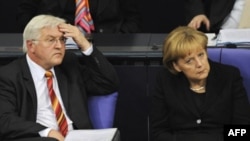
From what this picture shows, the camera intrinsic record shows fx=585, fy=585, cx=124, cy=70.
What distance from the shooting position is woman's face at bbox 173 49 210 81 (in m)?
2.89

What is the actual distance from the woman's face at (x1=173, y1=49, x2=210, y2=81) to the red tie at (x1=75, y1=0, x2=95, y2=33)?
56.0 inches

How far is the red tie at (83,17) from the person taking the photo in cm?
423

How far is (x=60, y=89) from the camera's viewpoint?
Result: 315 centimetres

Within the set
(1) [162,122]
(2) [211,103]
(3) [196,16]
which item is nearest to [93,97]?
(1) [162,122]

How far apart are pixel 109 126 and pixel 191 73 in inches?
21.4

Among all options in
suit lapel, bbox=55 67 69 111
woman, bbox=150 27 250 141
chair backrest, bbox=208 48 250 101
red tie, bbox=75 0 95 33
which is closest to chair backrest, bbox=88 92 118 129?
suit lapel, bbox=55 67 69 111

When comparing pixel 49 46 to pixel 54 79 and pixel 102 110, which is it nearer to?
pixel 54 79

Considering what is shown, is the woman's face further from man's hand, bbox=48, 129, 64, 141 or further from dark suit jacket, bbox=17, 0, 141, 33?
dark suit jacket, bbox=17, 0, 141, 33

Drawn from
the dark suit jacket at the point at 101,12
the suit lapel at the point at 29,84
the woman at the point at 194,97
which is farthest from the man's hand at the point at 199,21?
the suit lapel at the point at 29,84

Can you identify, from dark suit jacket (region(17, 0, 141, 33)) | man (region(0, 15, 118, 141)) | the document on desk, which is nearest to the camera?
the document on desk

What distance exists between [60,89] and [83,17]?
1.20 m

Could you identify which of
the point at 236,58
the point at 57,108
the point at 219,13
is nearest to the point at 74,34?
the point at 57,108

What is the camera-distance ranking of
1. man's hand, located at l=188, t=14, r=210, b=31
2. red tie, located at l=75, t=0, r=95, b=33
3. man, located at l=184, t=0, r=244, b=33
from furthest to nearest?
red tie, located at l=75, t=0, r=95, b=33
man, located at l=184, t=0, r=244, b=33
man's hand, located at l=188, t=14, r=210, b=31

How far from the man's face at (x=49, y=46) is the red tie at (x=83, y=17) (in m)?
1.14
